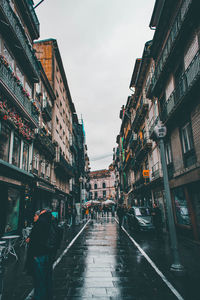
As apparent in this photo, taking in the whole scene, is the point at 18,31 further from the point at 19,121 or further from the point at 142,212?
the point at 142,212

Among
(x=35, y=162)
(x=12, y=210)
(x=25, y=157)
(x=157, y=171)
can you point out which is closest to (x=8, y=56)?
(x=25, y=157)

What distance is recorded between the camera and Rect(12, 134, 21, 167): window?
43.4 feet

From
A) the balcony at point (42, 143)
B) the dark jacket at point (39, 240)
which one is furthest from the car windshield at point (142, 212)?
the dark jacket at point (39, 240)

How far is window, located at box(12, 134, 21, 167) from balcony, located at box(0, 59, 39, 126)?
1.79 m

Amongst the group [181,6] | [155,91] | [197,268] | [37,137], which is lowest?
[197,268]

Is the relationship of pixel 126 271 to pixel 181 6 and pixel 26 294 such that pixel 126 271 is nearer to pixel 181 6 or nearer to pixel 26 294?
pixel 26 294

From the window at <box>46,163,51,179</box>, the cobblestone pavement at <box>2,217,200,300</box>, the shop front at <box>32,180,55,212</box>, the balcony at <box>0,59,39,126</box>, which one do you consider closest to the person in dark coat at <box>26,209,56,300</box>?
the cobblestone pavement at <box>2,217,200,300</box>

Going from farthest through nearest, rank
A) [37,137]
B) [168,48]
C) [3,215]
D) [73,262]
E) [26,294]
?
[37,137] < [168,48] < [3,215] < [73,262] < [26,294]

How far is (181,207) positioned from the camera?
1328 centimetres

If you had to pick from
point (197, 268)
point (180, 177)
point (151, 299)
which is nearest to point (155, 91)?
point (180, 177)

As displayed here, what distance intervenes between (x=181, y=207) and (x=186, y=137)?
4.34m

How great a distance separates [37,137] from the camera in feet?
56.1

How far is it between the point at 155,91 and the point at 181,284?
15103 millimetres

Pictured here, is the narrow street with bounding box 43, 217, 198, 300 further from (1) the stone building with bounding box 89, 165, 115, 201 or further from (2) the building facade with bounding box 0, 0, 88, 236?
(1) the stone building with bounding box 89, 165, 115, 201
